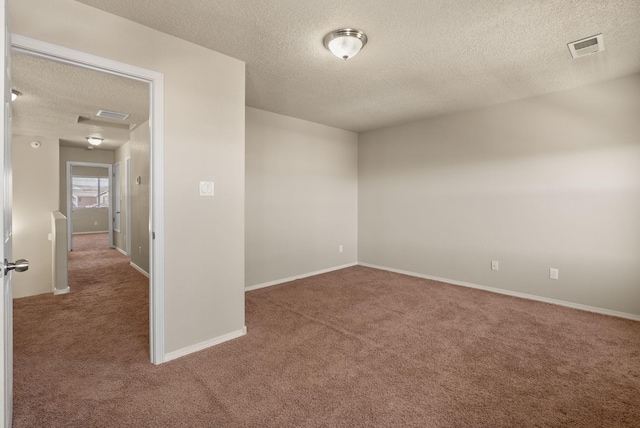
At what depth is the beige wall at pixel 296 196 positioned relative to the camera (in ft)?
14.3

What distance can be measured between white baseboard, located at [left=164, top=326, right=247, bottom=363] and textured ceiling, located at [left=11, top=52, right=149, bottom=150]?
229cm

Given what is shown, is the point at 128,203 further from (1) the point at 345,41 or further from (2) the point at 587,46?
(2) the point at 587,46

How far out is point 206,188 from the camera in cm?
259

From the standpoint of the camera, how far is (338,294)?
406 cm

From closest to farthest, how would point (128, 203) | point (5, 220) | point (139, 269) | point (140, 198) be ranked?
point (5, 220) < point (140, 198) < point (139, 269) < point (128, 203)

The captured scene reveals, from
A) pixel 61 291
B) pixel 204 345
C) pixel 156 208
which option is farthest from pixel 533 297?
pixel 61 291

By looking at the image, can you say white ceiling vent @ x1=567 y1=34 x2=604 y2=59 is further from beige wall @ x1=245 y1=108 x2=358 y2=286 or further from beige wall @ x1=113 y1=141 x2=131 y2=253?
beige wall @ x1=113 y1=141 x2=131 y2=253

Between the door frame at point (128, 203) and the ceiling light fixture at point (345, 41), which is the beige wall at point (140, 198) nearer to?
the door frame at point (128, 203)

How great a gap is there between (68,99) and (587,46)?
546 centimetres

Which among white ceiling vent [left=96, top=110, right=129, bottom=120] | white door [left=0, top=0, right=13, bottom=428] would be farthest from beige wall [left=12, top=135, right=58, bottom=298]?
white door [left=0, top=0, right=13, bottom=428]

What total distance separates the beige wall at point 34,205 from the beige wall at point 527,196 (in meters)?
5.20

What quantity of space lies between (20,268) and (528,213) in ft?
15.3

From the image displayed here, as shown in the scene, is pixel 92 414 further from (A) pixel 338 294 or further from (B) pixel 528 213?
(B) pixel 528 213

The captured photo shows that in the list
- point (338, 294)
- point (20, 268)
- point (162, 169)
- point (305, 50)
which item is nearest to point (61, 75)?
point (162, 169)
